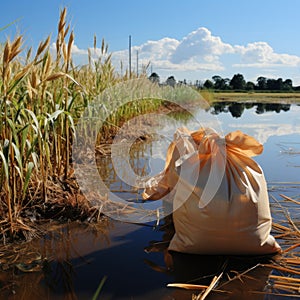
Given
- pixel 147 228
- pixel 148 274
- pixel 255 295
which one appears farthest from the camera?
pixel 147 228

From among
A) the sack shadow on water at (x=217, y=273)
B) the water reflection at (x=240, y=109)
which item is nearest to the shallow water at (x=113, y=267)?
the sack shadow on water at (x=217, y=273)

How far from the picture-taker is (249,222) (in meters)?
1.53

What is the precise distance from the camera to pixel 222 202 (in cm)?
153

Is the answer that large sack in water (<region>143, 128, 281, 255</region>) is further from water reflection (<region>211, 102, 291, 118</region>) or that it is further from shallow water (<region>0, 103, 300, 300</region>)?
water reflection (<region>211, 102, 291, 118</region>)

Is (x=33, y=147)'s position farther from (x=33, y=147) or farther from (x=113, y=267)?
(x=113, y=267)

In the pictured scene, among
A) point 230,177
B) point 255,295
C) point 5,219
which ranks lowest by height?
point 255,295

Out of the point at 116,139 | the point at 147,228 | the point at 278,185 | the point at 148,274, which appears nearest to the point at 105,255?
the point at 148,274

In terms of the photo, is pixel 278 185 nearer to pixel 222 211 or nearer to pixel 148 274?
pixel 222 211

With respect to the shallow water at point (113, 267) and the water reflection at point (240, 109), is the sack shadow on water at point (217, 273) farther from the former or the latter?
the water reflection at point (240, 109)

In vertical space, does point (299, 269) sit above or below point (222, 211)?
below

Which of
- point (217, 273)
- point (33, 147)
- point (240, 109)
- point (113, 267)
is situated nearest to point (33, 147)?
point (33, 147)

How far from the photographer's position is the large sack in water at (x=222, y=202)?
5.02ft

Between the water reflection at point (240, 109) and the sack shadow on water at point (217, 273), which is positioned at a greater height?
the water reflection at point (240, 109)

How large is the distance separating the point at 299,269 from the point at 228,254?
28 centimetres
